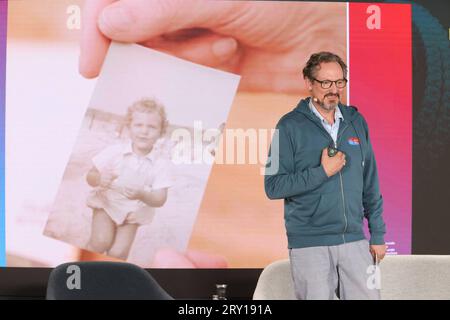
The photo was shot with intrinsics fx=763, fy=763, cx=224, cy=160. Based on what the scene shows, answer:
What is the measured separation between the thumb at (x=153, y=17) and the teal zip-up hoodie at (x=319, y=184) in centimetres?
187

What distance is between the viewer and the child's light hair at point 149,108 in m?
5.12

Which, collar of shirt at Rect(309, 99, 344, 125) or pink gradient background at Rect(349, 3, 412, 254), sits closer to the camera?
collar of shirt at Rect(309, 99, 344, 125)

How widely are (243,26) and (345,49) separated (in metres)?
0.72

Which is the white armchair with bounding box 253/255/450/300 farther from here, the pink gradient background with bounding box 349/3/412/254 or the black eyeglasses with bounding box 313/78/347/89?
the pink gradient background with bounding box 349/3/412/254

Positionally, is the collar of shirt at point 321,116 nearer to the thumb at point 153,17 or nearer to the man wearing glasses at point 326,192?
the man wearing glasses at point 326,192

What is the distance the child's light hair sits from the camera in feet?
16.8

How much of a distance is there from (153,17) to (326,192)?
2.33m

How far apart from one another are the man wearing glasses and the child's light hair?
1.80m

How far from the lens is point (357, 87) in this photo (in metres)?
5.22

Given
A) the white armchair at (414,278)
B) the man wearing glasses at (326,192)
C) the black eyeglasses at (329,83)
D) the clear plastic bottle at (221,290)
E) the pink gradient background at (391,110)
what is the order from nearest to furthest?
the man wearing glasses at (326,192) < the black eyeglasses at (329,83) < the white armchair at (414,278) < the clear plastic bottle at (221,290) < the pink gradient background at (391,110)

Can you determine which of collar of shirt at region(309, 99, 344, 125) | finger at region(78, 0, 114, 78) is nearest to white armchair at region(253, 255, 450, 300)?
Answer: collar of shirt at region(309, 99, 344, 125)

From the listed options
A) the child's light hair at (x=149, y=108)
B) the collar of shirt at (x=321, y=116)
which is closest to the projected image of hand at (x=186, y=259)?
the child's light hair at (x=149, y=108)
